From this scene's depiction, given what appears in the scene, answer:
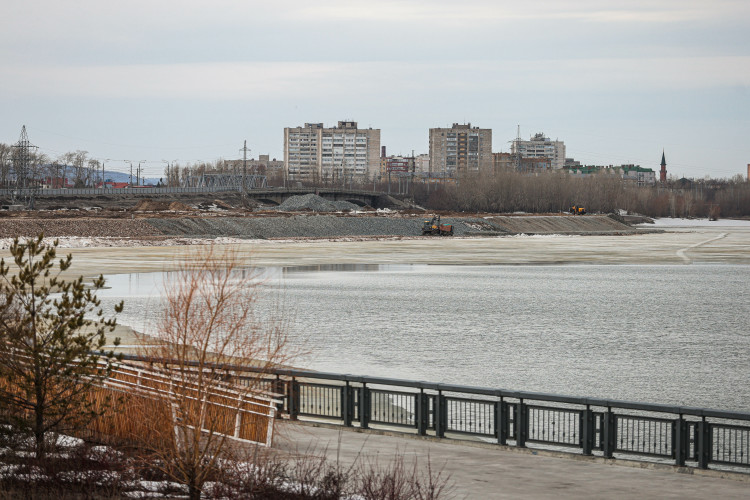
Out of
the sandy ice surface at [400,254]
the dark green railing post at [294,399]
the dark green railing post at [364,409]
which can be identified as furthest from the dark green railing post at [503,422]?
the sandy ice surface at [400,254]

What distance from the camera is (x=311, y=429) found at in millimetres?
→ 18984

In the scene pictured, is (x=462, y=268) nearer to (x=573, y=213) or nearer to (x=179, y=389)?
(x=179, y=389)

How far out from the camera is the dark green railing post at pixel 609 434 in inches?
666

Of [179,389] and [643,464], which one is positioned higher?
[179,389]

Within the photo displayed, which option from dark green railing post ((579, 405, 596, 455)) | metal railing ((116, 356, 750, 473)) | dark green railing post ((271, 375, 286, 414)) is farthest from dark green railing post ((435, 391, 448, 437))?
dark green railing post ((271, 375, 286, 414))

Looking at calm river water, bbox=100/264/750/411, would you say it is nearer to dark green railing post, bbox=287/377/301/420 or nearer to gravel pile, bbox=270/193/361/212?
dark green railing post, bbox=287/377/301/420

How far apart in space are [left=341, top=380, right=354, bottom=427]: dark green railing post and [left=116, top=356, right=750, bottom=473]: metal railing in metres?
0.02

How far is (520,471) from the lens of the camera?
15.7m

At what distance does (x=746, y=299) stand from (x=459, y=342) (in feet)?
68.1

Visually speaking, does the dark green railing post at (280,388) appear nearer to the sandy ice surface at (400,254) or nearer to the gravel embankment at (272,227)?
the sandy ice surface at (400,254)

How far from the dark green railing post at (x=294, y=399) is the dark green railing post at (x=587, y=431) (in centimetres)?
594

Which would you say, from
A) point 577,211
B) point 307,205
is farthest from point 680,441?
point 577,211

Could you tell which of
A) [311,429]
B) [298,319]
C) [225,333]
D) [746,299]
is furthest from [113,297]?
[746,299]

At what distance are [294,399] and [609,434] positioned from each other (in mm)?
6586
